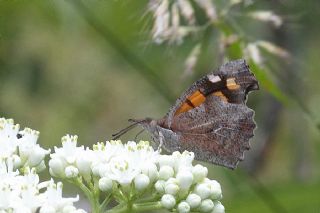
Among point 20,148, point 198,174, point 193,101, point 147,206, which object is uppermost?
point 193,101

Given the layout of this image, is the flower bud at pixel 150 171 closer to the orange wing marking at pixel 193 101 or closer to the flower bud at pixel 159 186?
the flower bud at pixel 159 186

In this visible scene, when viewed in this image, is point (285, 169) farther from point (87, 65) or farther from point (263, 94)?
point (87, 65)

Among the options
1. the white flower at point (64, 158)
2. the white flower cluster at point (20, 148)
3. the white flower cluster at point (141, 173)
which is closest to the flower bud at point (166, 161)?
the white flower cluster at point (141, 173)

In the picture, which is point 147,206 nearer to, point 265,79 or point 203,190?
point 203,190

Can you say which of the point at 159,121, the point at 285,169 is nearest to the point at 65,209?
the point at 159,121

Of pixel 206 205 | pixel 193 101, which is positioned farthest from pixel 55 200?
pixel 193 101
